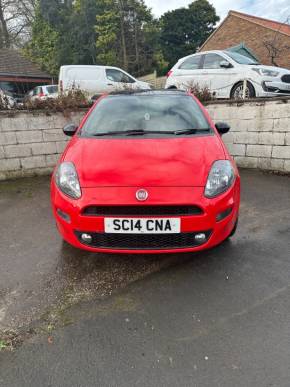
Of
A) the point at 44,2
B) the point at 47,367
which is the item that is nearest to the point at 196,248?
the point at 47,367

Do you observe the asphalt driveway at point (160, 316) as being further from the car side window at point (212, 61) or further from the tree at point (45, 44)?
the tree at point (45, 44)

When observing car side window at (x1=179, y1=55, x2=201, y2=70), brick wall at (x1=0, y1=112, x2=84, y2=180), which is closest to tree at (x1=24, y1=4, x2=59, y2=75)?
car side window at (x1=179, y1=55, x2=201, y2=70)

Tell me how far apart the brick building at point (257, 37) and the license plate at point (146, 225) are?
18484 millimetres

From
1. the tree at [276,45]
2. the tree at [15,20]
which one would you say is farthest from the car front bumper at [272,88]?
→ the tree at [15,20]

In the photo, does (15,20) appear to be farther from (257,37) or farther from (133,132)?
(133,132)

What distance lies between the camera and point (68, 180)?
2.59 metres

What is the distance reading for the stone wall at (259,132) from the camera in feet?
17.5

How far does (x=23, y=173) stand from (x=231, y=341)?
4.80 m

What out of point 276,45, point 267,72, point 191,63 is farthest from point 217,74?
point 276,45

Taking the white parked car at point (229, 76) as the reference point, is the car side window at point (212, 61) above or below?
above

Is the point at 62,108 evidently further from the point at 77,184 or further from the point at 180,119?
the point at 77,184

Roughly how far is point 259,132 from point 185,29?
30.6 metres

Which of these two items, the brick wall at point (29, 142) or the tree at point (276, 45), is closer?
the brick wall at point (29, 142)

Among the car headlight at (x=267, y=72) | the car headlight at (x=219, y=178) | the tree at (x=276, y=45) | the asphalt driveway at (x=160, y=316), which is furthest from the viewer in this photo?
the tree at (x=276, y=45)
